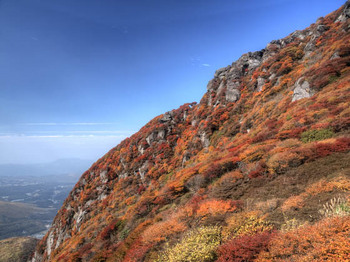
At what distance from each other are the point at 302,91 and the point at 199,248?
67.9 ft

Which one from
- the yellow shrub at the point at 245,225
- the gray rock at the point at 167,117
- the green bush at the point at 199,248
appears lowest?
the green bush at the point at 199,248

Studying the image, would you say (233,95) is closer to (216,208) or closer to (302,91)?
(302,91)

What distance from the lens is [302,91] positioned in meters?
18.7

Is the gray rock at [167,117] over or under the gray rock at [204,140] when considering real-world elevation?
over

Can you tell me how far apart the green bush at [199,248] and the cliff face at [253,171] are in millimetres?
65

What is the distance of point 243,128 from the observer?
78.0ft

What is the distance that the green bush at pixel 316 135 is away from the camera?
1015 centimetres

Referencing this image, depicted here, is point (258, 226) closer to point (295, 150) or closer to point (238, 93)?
point (295, 150)

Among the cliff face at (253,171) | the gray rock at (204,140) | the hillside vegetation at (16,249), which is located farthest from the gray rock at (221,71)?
the hillside vegetation at (16,249)

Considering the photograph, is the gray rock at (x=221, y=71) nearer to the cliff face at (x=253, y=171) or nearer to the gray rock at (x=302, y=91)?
the cliff face at (x=253, y=171)

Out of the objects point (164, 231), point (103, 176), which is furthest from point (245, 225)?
point (103, 176)

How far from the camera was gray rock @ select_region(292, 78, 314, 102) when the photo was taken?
17906mm

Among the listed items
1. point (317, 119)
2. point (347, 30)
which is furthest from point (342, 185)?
point (347, 30)

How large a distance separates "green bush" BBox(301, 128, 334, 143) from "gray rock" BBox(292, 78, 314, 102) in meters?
9.23
